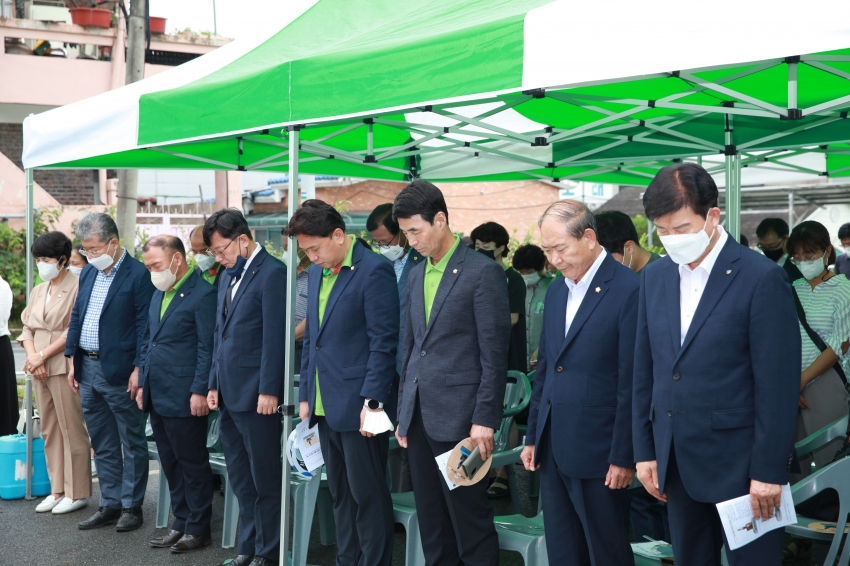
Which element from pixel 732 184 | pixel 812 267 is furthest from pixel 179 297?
pixel 732 184

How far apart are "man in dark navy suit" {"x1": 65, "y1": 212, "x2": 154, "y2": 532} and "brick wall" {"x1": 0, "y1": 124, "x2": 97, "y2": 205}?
46.9 feet

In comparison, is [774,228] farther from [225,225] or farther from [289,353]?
[225,225]

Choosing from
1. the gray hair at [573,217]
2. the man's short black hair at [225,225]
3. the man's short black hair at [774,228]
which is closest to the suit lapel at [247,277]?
the man's short black hair at [225,225]

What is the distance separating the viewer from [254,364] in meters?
4.65

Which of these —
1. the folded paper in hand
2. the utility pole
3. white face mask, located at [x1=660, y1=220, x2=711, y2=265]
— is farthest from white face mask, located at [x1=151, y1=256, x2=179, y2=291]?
the utility pole

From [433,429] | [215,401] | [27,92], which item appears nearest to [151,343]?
[215,401]

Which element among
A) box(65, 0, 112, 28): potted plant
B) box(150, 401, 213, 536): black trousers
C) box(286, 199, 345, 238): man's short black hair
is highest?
box(65, 0, 112, 28): potted plant

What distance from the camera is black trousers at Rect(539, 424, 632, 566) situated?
3227 mm

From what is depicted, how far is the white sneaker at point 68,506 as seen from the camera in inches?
239

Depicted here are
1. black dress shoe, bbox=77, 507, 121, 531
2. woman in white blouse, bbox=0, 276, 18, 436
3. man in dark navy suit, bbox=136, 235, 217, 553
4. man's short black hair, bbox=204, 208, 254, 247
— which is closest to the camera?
man's short black hair, bbox=204, 208, 254, 247

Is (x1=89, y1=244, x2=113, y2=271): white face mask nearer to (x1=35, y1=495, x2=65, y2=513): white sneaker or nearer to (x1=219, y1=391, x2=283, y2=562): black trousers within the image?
(x1=219, y1=391, x2=283, y2=562): black trousers

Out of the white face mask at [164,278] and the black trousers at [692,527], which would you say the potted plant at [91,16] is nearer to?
the white face mask at [164,278]

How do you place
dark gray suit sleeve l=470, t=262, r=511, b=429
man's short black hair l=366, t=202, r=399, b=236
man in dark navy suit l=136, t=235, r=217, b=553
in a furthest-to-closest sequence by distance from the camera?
A: man's short black hair l=366, t=202, r=399, b=236, man in dark navy suit l=136, t=235, r=217, b=553, dark gray suit sleeve l=470, t=262, r=511, b=429

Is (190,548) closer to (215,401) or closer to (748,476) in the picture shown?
(215,401)
